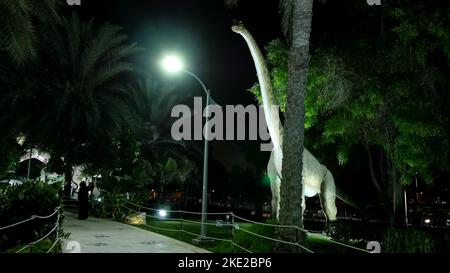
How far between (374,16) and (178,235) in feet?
35.1

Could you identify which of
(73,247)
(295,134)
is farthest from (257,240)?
(73,247)

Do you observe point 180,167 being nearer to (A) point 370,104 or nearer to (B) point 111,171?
(B) point 111,171

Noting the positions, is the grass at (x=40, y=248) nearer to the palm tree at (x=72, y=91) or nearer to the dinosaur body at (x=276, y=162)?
the dinosaur body at (x=276, y=162)

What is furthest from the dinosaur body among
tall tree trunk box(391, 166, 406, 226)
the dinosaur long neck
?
tall tree trunk box(391, 166, 406, 226)

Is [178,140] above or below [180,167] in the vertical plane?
above

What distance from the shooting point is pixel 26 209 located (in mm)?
10398

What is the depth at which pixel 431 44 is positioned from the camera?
14.4m

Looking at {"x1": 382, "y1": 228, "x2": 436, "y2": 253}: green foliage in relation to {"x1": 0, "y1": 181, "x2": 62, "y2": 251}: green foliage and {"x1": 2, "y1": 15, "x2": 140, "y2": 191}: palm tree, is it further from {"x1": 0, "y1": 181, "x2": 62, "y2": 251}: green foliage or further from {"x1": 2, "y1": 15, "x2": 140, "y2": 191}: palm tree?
{"x1": 2, "y1": 15, "x2": 140, "y2": 191}: palm tree

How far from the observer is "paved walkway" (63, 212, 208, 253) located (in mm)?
10945

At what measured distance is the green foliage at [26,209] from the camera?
9.92 metres

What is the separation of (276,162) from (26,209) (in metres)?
6.50

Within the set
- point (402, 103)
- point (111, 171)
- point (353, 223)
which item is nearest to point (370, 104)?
point (402, 103)

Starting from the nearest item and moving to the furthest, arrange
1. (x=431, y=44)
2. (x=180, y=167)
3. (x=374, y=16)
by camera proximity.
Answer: (x=431, y=44), (x=374, y=16), (x=180, y=167)

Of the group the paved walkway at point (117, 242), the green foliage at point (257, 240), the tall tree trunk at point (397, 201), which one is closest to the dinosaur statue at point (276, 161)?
the green foliage at point (257, 240)
